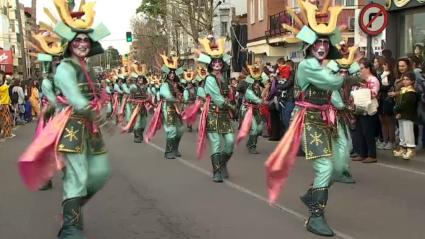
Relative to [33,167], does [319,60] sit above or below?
above

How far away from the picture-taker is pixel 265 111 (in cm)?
1381

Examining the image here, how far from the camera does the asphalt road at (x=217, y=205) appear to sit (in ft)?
19.8

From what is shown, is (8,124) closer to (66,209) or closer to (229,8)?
(66,209)

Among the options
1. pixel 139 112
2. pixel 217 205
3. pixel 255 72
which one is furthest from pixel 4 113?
pixel 217 205

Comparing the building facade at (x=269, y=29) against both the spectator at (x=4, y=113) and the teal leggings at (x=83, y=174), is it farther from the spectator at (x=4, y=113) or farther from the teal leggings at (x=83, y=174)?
the teal leggings at (x=83, y=174)

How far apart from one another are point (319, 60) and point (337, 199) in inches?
86.4

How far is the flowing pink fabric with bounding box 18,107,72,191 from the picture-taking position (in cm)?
504

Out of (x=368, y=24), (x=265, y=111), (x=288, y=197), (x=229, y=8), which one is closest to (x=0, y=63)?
(x=229, y=8)

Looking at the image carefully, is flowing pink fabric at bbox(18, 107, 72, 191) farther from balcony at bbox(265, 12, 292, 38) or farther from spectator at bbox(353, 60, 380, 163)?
balcony at bbox(265, 12, 292, 38)

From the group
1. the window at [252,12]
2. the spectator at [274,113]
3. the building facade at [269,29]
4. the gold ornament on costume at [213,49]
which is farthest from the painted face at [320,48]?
the window at [252,12]

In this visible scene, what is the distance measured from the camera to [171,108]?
12016 mm

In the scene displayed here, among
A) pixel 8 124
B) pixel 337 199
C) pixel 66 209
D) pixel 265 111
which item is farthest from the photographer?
pixel 8 124

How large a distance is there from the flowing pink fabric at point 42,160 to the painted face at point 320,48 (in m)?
2.36

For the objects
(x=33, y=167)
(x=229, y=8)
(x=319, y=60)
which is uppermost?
(x=229, y=8)
